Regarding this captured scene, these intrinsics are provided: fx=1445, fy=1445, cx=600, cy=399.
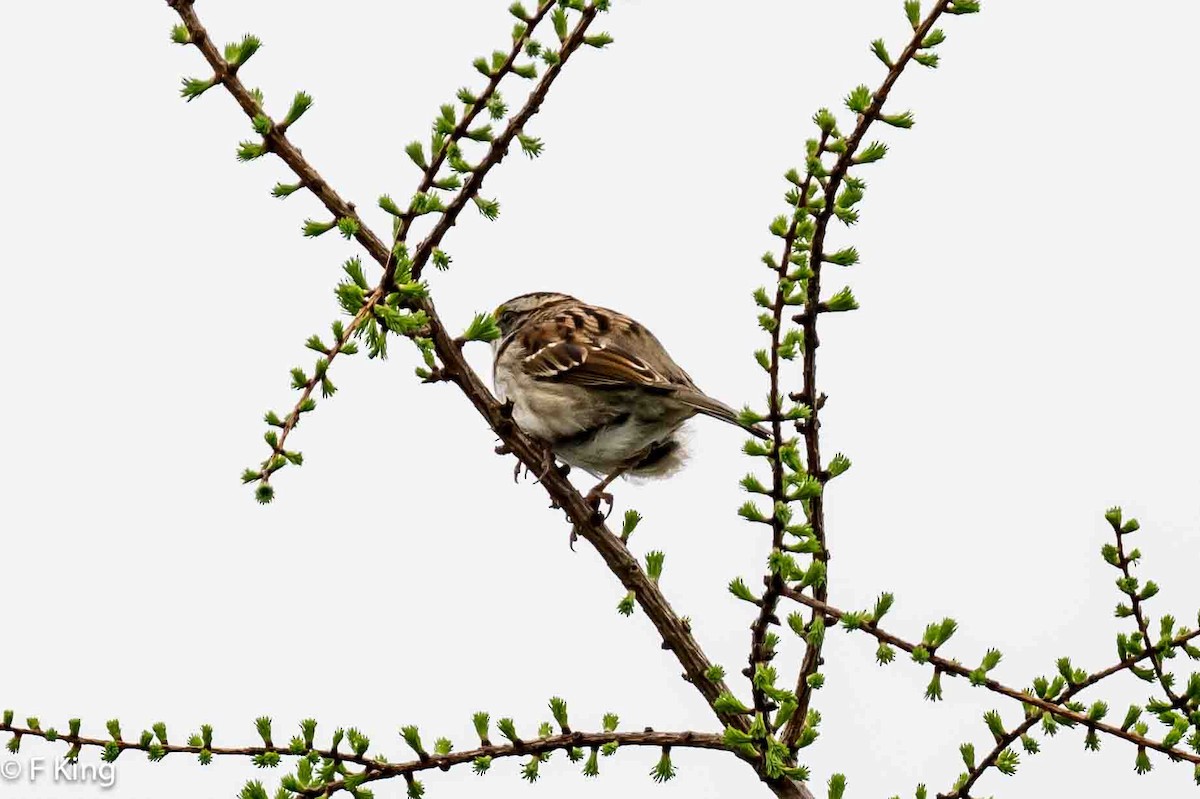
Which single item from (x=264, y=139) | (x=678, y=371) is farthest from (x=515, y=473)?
(x=264, y=139)

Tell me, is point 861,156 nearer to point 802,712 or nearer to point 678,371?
point 802,712

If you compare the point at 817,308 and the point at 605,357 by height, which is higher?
the point at 605,357

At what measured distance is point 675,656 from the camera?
4.61 meters

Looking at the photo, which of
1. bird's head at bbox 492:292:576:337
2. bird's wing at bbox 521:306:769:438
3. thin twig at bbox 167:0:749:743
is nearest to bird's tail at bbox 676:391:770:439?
bird's wing at bbox 521:306:769:438

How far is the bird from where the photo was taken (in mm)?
7090

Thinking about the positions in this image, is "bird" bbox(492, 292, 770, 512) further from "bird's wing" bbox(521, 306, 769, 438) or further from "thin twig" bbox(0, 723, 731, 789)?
"thin twig" bbox(0, 723, 731, 789)

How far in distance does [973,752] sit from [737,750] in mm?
664

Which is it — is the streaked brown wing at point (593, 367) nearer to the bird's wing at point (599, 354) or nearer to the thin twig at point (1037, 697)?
the bird's wing at point (599, 354)

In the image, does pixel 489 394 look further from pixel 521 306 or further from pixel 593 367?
pixel 521 306

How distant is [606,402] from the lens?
7199mm

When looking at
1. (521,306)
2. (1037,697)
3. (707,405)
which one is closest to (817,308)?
(1037,697)

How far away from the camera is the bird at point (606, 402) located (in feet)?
23.3

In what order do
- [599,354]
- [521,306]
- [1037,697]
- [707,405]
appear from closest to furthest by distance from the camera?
1. [1037,697]
2. [707,405]
3. [599,354]
4. [521,306]

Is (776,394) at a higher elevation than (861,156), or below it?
below
